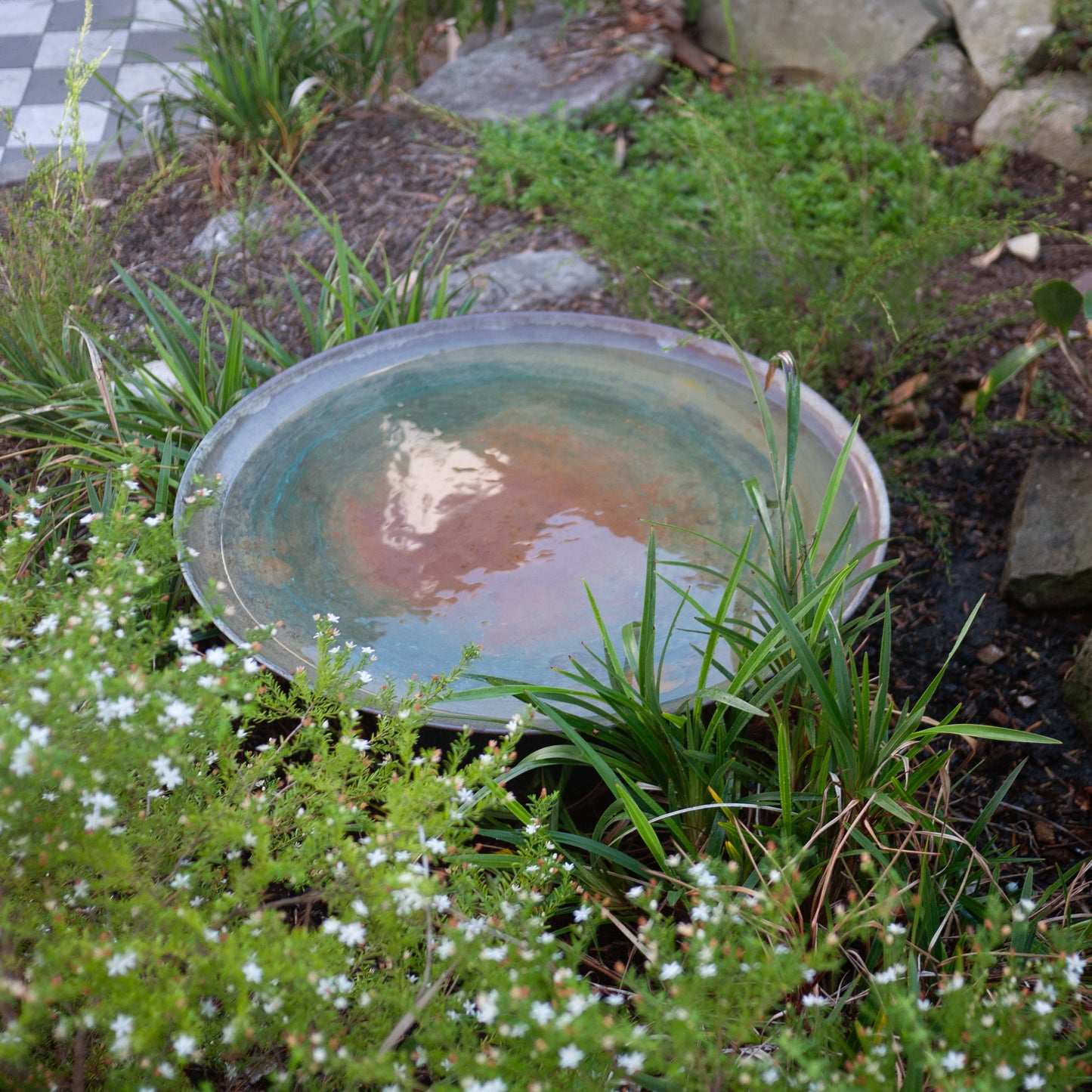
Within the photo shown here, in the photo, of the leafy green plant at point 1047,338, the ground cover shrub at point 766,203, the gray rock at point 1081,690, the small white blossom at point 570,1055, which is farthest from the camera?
the ground cover shrub at point 766,203

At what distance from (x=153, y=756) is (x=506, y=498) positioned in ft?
3.33

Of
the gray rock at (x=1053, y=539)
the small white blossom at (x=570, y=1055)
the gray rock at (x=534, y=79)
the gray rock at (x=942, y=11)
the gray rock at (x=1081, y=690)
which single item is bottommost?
the gray rock at (x=1081, y=690)

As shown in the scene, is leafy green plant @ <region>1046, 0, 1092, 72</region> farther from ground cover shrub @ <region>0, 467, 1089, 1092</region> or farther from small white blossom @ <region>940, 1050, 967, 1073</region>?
small white blossom @ <region>940, 1050, 967, 1073</region>

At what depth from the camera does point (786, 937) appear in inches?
46.6

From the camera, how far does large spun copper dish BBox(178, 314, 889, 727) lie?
1633 millimetres

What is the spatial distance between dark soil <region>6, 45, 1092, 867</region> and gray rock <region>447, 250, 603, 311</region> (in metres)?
0.07

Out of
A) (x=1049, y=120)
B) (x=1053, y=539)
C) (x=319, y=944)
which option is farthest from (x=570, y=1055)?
(x=1049, y=120)

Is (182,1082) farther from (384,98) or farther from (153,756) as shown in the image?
(384,98)

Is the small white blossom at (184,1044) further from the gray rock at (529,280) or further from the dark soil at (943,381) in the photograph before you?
the gray rock at (529,280)

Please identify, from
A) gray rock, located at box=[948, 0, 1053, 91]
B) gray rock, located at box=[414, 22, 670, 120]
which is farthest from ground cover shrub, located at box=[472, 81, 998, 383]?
gray rock, located at box=[948, 0, 1053, 91]

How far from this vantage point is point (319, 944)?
3.03 feet

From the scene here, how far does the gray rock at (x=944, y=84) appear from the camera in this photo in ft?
11.7

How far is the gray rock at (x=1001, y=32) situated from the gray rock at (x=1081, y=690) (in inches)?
99.4

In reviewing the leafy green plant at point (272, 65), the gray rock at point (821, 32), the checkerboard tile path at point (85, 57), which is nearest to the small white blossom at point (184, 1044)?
the leafy green plant at point (272, 65)
